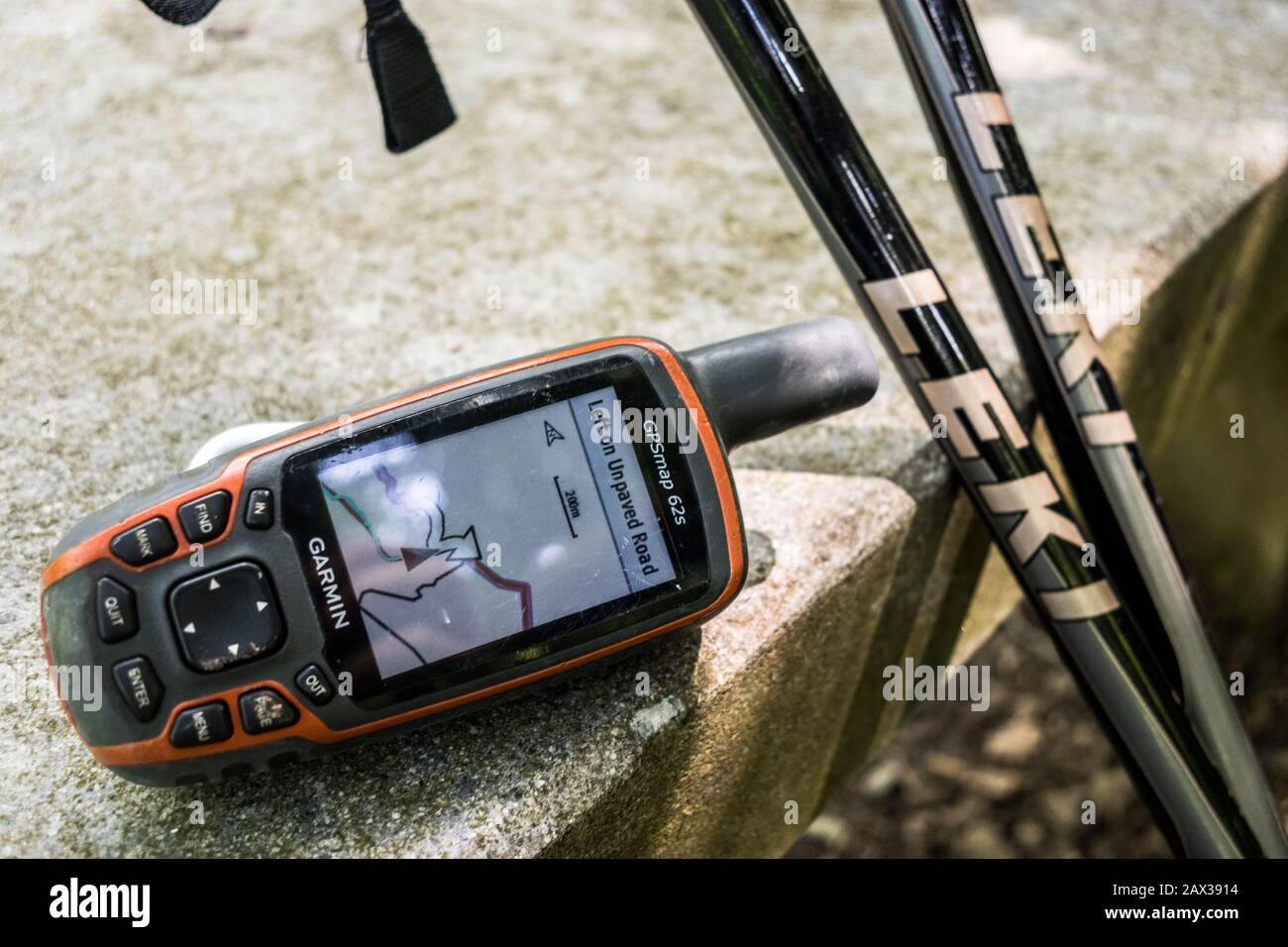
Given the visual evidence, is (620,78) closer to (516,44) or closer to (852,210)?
(516,44)

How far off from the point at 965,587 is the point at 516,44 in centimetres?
78

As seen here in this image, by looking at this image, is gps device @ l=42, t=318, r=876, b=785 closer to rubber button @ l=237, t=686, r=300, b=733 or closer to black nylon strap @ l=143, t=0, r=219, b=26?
rubber button @ l=237, t=686, r=300, b=733

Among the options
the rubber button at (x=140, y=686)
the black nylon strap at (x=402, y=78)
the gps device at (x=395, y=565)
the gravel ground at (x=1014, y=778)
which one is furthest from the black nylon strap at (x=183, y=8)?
the gravel ground at (x=1014, y=778)

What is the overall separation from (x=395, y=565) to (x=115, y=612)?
0.12 meters

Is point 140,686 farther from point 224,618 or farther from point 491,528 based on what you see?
point 491,528

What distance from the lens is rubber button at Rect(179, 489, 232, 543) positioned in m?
0.48

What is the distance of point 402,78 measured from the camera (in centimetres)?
70

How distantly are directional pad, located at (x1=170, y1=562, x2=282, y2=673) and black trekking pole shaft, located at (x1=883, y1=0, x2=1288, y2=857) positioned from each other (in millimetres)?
570
